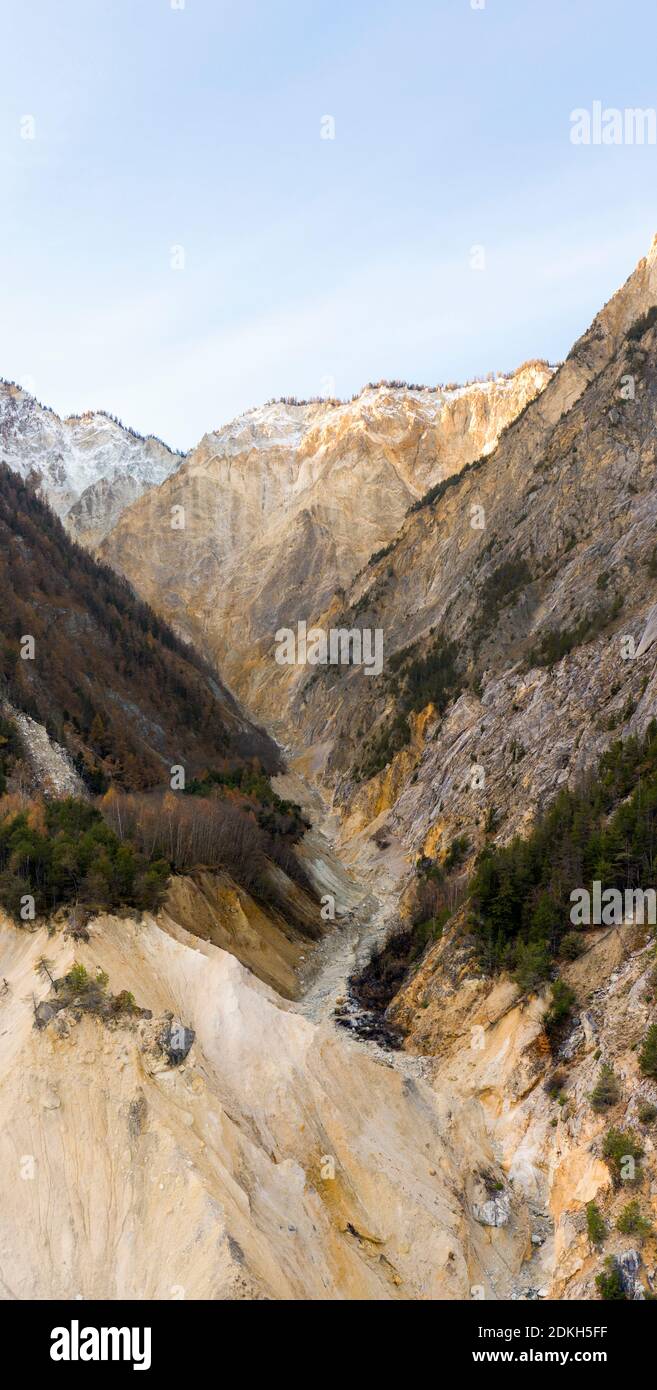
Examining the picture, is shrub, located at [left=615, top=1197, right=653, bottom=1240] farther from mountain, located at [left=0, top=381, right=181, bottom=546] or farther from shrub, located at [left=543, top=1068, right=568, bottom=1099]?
mountain, located at [left=0, top=381, right=181, bottom=546]

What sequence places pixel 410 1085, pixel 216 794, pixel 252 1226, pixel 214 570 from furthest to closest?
pixel 214 570, pixel 216 794, pixel 410 1085, pixel 252 1226

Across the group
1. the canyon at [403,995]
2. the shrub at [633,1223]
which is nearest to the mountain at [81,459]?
the canyon at [403,995]

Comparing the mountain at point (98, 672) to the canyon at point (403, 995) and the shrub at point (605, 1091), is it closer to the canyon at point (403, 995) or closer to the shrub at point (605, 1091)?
the canyon at point (403, 995)

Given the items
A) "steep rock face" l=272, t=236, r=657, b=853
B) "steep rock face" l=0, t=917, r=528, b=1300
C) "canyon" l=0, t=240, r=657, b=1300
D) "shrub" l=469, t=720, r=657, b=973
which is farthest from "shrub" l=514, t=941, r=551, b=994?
"steep rock face" l=272, t=236, r=657, b=853

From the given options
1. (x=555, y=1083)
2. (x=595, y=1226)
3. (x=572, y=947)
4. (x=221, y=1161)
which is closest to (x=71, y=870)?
(x=221, y=1161)

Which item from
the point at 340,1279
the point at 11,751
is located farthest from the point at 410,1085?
the point at 11,751

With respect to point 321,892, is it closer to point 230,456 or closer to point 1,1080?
point 1,1080
